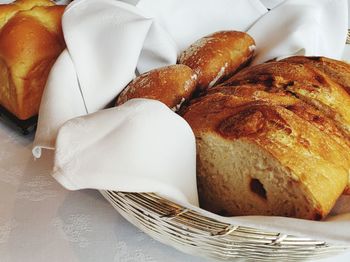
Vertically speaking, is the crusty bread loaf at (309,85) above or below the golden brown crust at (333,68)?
below

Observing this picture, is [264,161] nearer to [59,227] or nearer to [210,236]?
[210,236]

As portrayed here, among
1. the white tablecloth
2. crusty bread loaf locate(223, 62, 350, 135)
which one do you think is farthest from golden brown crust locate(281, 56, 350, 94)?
the white tablecloth

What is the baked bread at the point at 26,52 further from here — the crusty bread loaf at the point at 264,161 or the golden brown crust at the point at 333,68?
the golden brown crust at the point at 333,68

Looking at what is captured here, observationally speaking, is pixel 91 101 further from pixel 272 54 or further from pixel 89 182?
pixel 272 54

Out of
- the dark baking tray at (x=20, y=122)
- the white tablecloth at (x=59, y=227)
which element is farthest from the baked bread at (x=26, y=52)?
the white tablecloth at (x=59, y=227)

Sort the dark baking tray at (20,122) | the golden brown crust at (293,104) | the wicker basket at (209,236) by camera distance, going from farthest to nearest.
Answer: the dark baking tray at (20,122)
the golden brown crust at (293,104)
the wicker basket at (209,236)

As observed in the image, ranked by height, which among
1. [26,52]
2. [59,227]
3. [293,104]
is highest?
[293,104]

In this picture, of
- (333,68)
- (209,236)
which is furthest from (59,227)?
(333,68)
